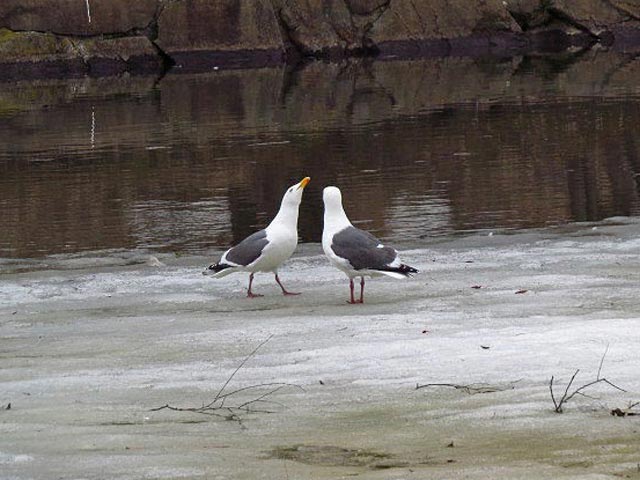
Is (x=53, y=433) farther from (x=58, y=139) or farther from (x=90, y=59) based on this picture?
(x=90, y=59)

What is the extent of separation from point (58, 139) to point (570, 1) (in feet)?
71.2

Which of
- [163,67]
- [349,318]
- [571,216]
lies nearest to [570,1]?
[163,67]

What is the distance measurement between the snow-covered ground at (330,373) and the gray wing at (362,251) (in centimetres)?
28

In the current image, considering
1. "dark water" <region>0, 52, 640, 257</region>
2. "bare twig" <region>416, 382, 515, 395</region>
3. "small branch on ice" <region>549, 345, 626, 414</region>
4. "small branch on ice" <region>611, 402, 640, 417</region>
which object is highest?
"small branch on ice" <region>611, 402, 640, 417</region>

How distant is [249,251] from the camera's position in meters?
9.20

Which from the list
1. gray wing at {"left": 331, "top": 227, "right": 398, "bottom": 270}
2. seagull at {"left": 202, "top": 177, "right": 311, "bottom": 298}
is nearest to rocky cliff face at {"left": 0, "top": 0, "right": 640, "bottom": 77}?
seagull at {"left": 202, "top": 177, "right": 311, "bottom": 298}

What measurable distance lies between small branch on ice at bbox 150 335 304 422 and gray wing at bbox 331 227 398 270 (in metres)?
2.38

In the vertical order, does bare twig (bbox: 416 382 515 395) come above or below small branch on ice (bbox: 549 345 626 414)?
below

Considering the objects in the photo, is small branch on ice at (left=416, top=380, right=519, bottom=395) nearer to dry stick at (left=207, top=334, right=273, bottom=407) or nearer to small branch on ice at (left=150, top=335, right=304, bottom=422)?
small branch on ice at (left=150, top=335, right=304, bottom=422)

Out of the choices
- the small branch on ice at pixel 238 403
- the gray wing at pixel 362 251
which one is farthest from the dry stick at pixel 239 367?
the gray wing at pixel 362 251

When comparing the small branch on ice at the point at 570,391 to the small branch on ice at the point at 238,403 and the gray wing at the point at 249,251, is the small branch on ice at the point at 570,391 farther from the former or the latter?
the gray wing at the point at 249,251

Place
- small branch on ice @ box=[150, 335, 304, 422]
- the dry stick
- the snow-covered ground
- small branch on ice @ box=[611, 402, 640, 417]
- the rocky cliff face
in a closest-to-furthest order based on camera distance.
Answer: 1. the snow-covered ground
2. small branch on ice @ box=[611, 402, 640, 417]
3. small branch on ice @ box=[150, 335, 304, 422]
4. the dry stick
5. the rocky cliff face

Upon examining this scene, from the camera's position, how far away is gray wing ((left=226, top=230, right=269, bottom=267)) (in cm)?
918

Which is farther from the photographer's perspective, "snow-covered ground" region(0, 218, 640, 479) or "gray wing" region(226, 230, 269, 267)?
"gray wing" region(226, 230, 269, 267)
